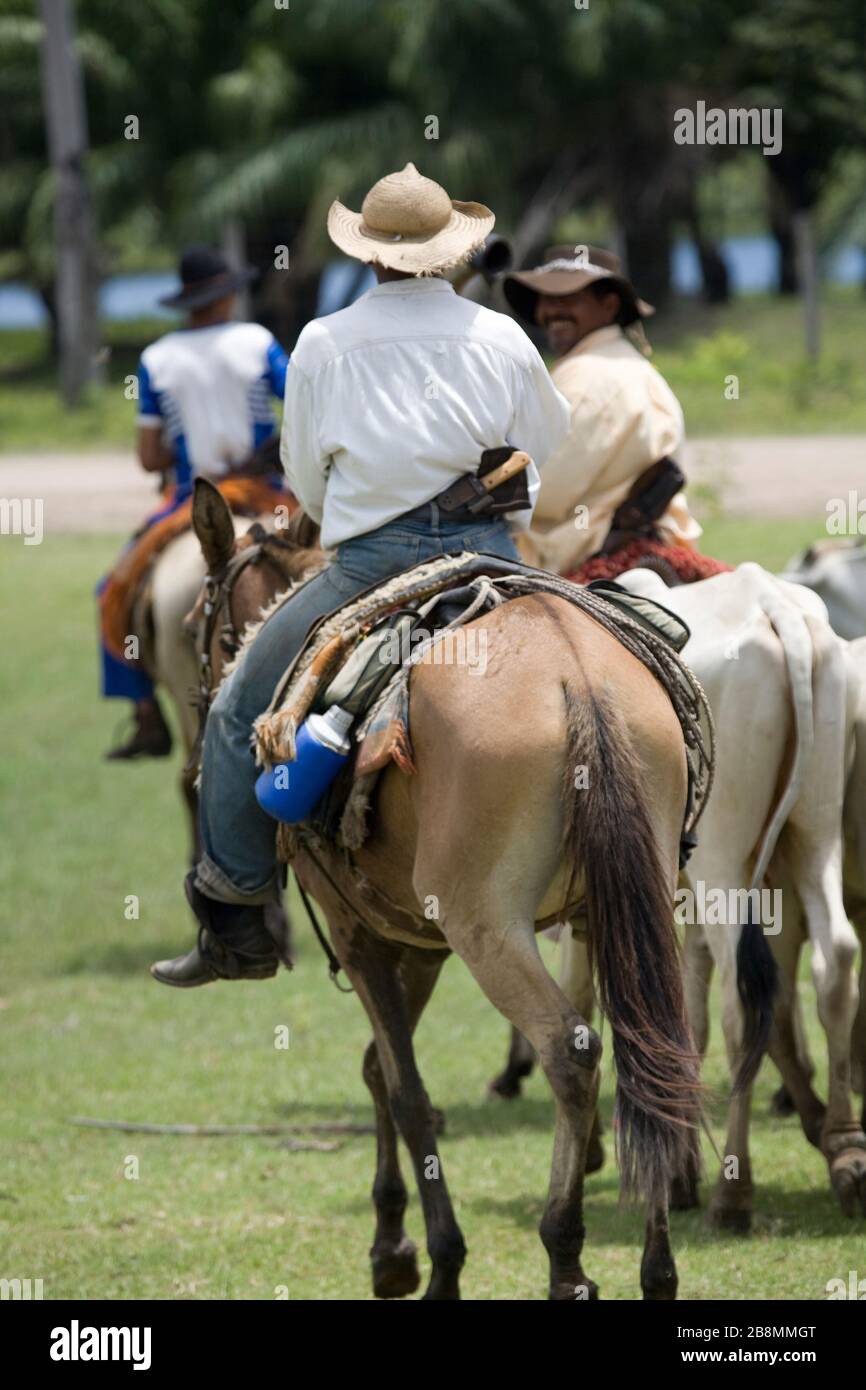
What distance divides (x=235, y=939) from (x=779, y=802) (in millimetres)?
1640

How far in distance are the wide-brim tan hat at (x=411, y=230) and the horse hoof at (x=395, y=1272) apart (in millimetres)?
2647

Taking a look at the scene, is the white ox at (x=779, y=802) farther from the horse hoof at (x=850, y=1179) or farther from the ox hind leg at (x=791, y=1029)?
the ox hind leg at (x=791, y=1029)

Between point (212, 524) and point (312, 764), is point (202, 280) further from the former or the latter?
point (312, 764)

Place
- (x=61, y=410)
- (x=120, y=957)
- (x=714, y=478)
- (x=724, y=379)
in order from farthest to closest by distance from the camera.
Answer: (x=61, y=410)
(x=724, y=379)
(x=714, y=478)
(x=120, y=957)

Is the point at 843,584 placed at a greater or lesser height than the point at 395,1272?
greater

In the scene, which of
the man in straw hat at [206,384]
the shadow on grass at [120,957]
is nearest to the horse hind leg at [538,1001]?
the man in straw hat at [206,384]

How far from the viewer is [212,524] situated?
674 centimetres

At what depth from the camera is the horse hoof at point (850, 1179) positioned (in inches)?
243

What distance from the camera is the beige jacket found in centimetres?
738

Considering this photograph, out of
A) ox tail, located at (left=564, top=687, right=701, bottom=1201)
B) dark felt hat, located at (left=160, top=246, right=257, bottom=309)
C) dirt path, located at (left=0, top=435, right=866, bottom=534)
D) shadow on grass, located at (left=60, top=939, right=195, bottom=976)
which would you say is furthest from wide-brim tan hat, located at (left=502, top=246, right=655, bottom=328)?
dirt path, located at (left=0, top=435, right=866, bottom=534)

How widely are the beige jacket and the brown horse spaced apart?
249cm

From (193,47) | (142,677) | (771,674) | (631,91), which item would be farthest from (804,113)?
(771,674)

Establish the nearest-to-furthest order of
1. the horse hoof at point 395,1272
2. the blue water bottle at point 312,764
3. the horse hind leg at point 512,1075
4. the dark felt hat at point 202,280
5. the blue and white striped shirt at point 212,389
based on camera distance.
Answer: the blue water bottle at point 312,764 → the horse hoof at point 395,1272 → the horse hind leg at point 512,1075 → the blue and white striped shirt at point 212,389 → the dark felt hat at point 202,280

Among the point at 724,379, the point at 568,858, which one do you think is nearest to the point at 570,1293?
the point at 568,858
